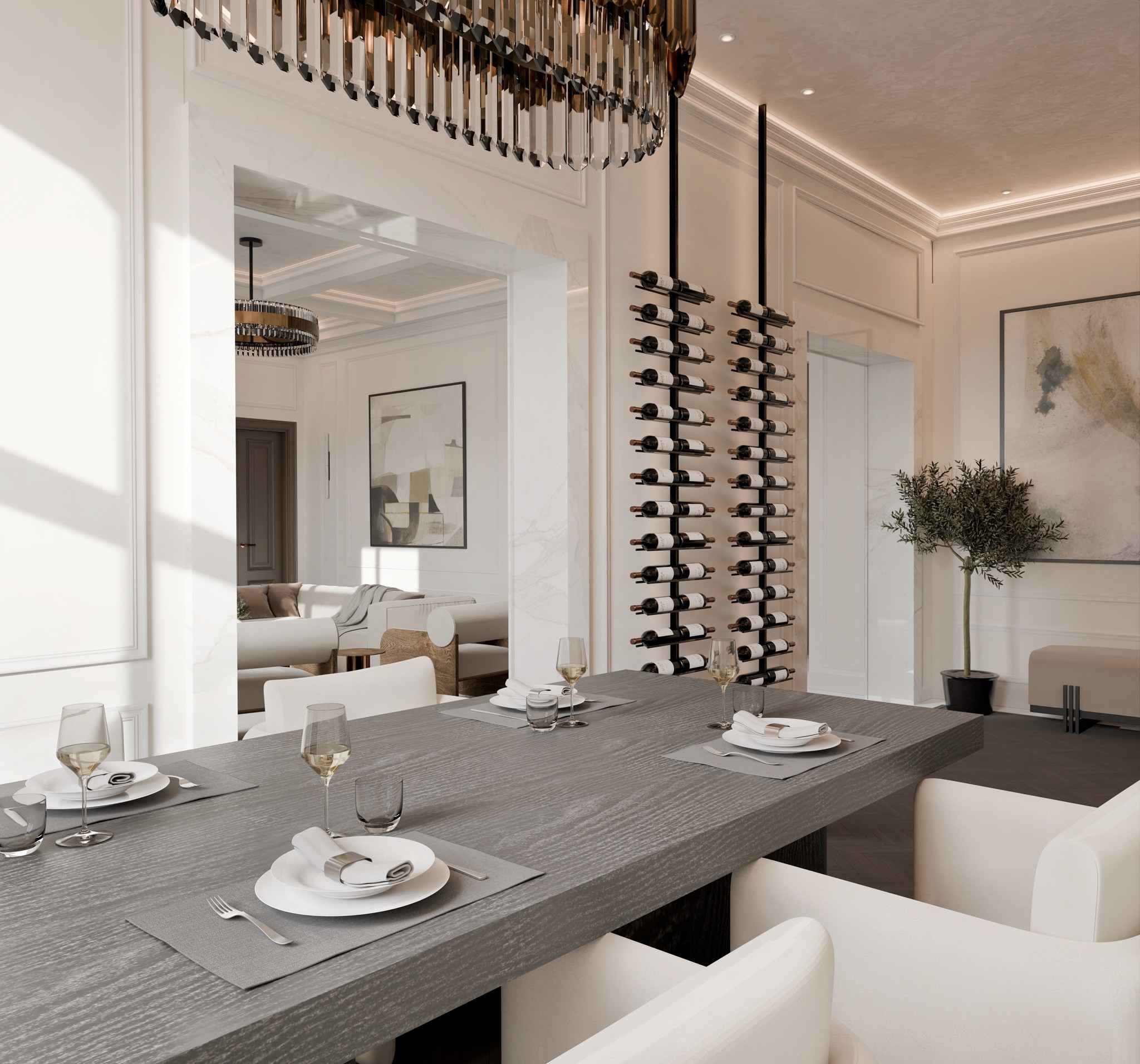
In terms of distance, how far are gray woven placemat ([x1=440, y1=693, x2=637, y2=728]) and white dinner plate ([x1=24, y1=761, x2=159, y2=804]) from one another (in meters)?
0.82

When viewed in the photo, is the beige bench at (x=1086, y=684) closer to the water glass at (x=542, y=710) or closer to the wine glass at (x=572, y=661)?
the wine glass at (x=572, y=661)

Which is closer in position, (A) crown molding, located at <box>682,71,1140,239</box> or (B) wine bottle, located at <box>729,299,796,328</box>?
(A) crown molding, located at <box>682,71,1140,239</box>

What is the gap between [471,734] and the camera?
217cm

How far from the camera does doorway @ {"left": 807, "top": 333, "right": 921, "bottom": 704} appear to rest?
22.1 feet

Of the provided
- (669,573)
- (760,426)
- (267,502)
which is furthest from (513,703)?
(267,502)

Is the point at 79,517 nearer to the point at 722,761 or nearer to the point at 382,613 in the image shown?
the point at 722,761

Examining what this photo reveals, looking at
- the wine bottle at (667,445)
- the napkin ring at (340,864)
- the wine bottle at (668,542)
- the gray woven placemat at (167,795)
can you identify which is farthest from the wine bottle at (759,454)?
the napkin ring at (340,864)

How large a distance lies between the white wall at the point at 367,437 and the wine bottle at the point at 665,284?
358 cm

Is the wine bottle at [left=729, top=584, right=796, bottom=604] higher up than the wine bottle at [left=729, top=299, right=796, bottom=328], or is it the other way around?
the wine bottle at [left=729, top=299, right=796, bottom=328]

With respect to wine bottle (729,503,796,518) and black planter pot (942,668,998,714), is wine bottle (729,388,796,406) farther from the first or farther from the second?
black planter pot (942,668,998,714)

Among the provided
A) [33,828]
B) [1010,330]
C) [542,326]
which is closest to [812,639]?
[1010,330]

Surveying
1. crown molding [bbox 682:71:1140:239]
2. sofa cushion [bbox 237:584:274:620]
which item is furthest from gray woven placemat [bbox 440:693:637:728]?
sofa cushion [bbox 237:584:274:620]

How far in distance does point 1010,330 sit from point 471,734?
19.1 ft

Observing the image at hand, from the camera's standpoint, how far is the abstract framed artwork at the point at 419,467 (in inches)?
333
